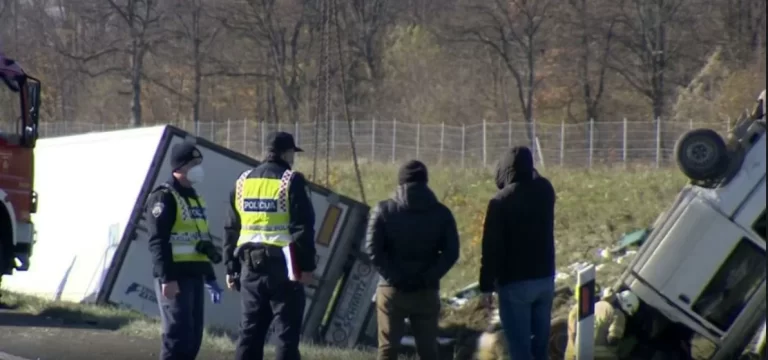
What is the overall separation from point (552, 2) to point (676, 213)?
34339 millimetres

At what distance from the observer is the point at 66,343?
1190 cm

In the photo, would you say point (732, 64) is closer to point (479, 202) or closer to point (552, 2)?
point (552, 2)

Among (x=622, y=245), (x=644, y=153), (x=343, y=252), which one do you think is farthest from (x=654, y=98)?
(x=343, y=252)

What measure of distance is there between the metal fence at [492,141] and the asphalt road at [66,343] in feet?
63.9

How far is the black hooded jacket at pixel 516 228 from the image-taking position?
27.1 feet

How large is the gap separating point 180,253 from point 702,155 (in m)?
5.23

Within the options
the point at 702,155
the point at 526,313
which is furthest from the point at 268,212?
the point at 702,155

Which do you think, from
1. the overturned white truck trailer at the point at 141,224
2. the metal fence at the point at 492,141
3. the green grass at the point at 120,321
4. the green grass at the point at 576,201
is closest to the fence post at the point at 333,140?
the metal fence at the point at 492,141

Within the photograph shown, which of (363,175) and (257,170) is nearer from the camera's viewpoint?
(257,170)

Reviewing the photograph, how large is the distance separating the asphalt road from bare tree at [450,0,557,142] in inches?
1281

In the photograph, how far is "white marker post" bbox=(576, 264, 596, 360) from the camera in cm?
949

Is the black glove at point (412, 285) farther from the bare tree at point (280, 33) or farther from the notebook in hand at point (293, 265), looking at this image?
the bare tree at point (280, 33)

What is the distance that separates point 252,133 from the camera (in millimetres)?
43281

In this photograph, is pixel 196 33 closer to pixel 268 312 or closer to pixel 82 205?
pixel 82 205
